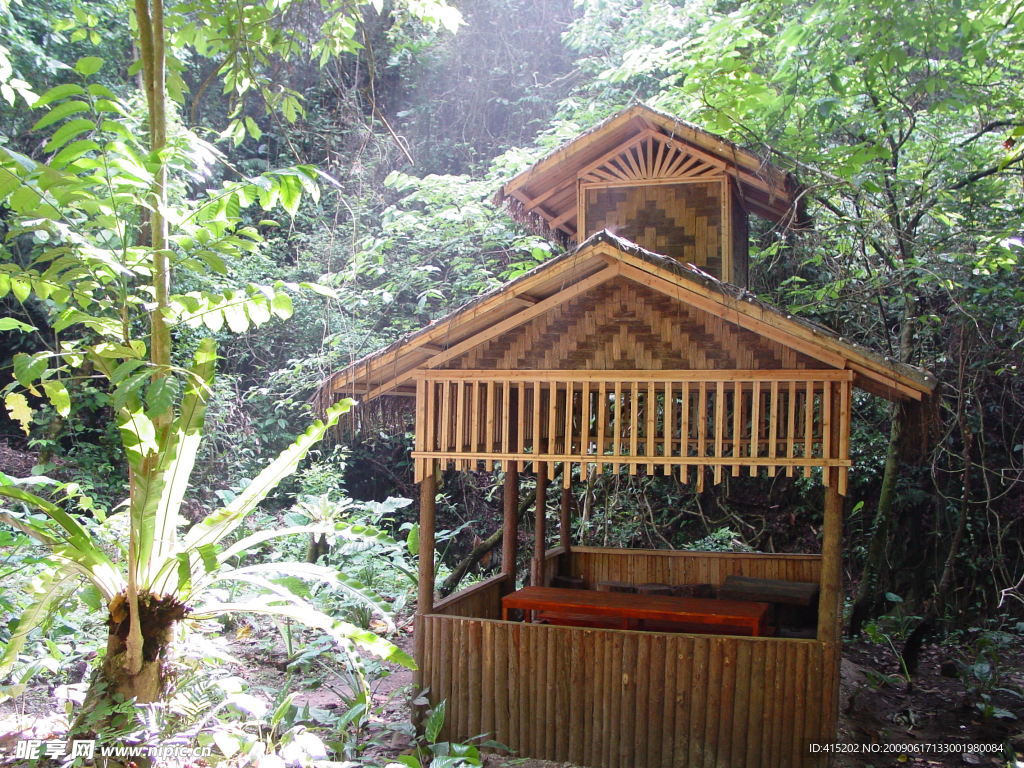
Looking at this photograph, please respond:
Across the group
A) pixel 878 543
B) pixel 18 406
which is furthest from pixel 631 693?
pixel 878 543

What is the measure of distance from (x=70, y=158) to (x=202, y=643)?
2.42m

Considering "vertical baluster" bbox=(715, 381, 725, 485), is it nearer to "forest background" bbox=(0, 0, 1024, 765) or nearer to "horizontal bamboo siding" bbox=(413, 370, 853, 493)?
"horizontal bamboo siding" bbox=(413, 370, 853, 493)

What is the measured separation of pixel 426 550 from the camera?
19.2 feet

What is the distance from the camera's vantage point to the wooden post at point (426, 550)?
18.9 feet

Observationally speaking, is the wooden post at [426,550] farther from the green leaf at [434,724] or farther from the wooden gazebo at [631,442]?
the green leaf at [434,724]

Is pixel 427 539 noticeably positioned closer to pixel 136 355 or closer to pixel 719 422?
pixel 719 422

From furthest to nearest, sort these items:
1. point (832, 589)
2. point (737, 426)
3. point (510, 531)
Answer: point (510, 531) → point (737, 426) → point (832, 589)

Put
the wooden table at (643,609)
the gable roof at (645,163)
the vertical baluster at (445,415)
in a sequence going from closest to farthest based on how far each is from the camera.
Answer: the vertical baluster at (445,415) < the wooden table at (643,609) < the gable roof at (645,163)

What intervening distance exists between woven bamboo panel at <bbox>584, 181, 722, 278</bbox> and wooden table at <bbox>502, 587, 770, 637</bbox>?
2660 millimetres

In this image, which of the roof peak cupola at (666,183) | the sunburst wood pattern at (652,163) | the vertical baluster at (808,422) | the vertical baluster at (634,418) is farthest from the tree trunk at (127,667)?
the sunburst wood pattern at (652,163)

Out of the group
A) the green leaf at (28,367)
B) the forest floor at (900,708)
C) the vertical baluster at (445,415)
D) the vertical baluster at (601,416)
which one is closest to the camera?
the green leaf at (28,367)

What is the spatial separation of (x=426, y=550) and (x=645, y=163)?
3711 mm

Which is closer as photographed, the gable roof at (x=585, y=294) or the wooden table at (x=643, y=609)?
the gable roof at (x=585, y=294)

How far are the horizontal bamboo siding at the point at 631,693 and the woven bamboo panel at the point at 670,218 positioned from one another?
9.97 ft
